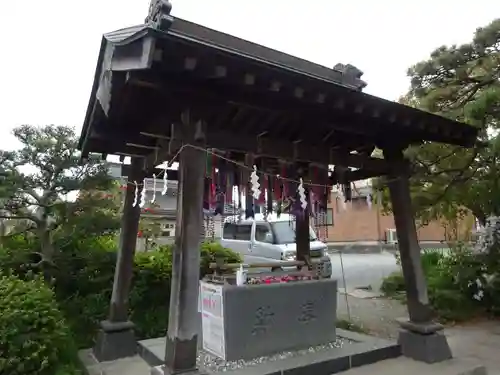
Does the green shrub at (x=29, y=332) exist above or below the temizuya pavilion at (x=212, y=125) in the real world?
below

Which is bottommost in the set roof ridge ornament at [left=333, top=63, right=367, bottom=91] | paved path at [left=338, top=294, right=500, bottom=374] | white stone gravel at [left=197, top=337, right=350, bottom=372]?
paved path at [left=338, top=294, right=500, bottom=374]

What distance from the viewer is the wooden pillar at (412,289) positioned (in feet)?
16.4

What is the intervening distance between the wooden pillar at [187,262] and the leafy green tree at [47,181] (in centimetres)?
309

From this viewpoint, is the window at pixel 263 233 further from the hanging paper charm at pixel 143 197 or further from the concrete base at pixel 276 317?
the hanging paper charm at pixel 143 197

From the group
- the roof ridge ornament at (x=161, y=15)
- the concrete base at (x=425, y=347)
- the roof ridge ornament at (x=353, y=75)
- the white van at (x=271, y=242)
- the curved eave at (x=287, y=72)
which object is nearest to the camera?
the roof ridge ornament at (x=161, y=15)

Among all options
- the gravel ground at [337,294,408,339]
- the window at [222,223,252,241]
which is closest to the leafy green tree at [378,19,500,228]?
the gravel ground at [337,294,408,339]

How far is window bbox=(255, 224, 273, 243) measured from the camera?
12.7 metres

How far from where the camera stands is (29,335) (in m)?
3.90

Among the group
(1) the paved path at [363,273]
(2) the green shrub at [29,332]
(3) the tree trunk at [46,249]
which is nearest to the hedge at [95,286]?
(3) the tree trunk at [46,249]

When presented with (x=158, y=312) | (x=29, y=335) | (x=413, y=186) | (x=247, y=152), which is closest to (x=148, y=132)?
(x=247, y=152)

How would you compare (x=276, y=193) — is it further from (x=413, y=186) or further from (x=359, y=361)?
(x=413, y=186)

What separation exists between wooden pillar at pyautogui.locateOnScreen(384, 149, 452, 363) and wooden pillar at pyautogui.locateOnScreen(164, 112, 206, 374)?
2925mm

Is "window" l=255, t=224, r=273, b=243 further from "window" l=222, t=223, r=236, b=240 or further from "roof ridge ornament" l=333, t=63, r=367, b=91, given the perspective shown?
"roof ridge ornament" l=333, t=63, r=367, b=91

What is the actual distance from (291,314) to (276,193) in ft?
5.60
